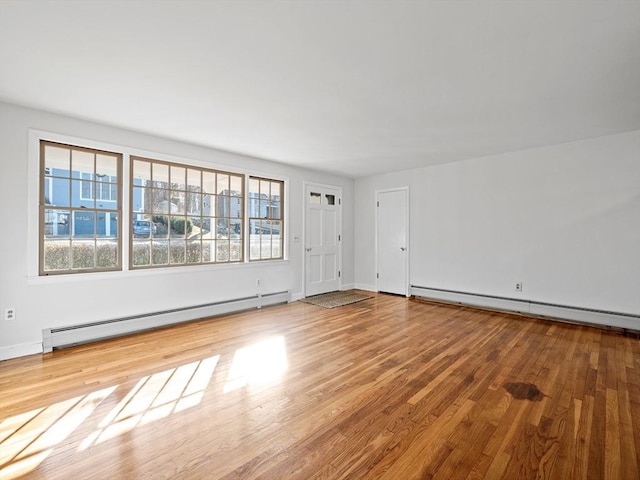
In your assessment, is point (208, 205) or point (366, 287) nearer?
point (208, 205)

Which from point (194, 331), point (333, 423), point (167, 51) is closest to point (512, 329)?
point (333, 423)

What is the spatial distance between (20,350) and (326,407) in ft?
10.8

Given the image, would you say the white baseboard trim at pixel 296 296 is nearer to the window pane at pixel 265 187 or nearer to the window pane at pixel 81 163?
the window pane at pixel 265 187

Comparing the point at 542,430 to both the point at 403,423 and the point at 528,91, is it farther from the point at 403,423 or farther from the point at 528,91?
the point at 528,91

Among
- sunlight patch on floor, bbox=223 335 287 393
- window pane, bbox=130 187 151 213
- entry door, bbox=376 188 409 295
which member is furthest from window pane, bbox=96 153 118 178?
entry door, bbox=376 188 409 295

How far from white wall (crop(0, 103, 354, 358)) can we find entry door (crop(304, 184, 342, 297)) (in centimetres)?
145

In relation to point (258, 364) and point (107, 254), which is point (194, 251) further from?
point (258, 364)

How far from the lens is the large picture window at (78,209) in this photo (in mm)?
3459

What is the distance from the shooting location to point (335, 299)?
5977mm

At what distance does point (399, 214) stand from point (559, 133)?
2.94 m

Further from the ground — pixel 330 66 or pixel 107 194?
pixel 330 66

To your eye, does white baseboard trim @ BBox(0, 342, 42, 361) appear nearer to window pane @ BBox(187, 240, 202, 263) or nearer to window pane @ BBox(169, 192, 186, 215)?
window pane @ BBox(187, 240, 202, 263)

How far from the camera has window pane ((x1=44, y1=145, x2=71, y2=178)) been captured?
346 centimetres

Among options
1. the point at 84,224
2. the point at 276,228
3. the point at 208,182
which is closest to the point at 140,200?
the point at 84,224
